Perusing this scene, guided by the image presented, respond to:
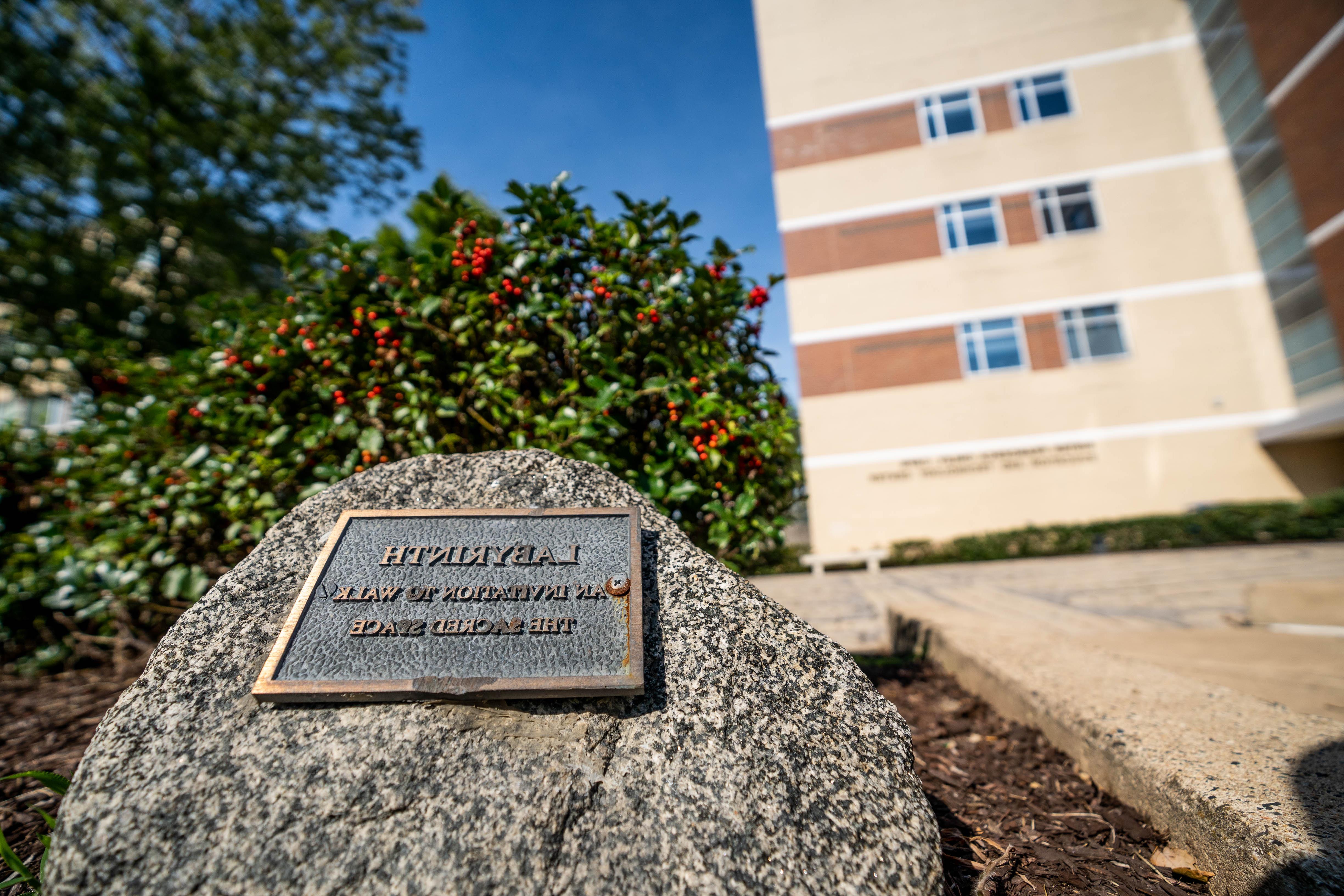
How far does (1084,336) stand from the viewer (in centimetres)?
1438

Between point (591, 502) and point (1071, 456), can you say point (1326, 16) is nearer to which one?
point (1071, 456)

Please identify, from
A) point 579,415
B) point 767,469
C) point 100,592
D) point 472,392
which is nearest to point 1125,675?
point 767,469

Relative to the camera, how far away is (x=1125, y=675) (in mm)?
2785

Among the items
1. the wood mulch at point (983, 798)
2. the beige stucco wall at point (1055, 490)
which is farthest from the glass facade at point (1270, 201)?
the wood mulch at point (983, 798)

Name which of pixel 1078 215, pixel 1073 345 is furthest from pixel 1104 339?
pixel 1078 215

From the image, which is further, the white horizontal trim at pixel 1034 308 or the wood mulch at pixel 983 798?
the white horizontal trim at pixel 1034 308

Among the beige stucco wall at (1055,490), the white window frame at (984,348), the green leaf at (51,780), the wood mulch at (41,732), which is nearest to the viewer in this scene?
the green leaf at (51,780)

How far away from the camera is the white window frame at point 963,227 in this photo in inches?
594

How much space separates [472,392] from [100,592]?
278 centimetres

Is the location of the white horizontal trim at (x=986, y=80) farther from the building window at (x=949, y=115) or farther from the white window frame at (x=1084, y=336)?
the white window frame at (x=1084, y=336)

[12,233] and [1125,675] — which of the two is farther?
[12,233]

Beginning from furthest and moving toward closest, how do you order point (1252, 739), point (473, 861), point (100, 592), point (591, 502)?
point (100, 592) → point (591, 502) → point (1252, 739) → point (473, 861)

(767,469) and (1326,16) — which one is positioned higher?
(1326,16)

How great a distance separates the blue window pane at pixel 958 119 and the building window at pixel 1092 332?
5511 mm
